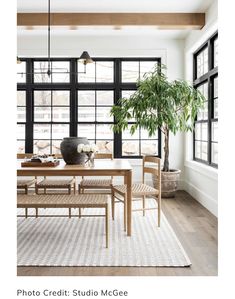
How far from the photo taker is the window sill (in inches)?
188

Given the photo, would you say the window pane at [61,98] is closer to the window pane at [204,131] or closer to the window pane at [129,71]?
the window pane at [129,71]

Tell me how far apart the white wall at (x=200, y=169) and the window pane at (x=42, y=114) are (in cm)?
273

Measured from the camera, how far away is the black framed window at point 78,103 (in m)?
6.73

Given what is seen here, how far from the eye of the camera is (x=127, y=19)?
536cm

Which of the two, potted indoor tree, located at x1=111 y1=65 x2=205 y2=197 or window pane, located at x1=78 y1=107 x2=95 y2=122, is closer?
potted indoor tree, located at x1=111 y1=65 x2=205 y2=197

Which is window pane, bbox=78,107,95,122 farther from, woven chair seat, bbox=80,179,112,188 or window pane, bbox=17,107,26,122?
woven chair seat, bbox=80,179,112,188

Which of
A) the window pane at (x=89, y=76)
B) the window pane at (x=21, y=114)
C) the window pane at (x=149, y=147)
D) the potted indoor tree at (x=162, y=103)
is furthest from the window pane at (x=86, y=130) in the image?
the potted indoor tree at (x=162, y=103)

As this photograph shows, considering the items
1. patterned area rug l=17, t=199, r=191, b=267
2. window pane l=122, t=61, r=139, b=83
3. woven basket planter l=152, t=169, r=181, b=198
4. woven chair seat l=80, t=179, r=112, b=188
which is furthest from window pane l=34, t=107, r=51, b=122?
patterned area rug l=17, t=199, r=191, b=267

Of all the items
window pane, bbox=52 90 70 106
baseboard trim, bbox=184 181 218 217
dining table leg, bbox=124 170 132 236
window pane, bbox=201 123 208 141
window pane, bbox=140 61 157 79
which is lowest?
baseboard trim, bbox=184 181 218 217

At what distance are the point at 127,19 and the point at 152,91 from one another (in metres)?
1.19

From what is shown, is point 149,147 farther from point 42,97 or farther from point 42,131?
point 42,97
